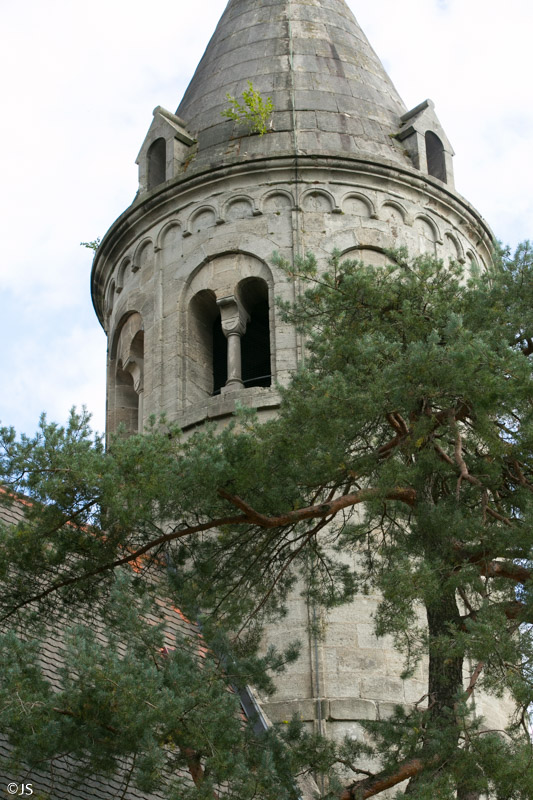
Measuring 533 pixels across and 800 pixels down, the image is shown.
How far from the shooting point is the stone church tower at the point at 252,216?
20.9 metres

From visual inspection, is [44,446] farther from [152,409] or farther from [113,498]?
[152,409]

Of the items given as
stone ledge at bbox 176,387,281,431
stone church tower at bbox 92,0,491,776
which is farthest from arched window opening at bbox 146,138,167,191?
stone ledge at bbox 176,387,281,431

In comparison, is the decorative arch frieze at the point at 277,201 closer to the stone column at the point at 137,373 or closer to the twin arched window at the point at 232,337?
the twin arched window at the point at 232,337

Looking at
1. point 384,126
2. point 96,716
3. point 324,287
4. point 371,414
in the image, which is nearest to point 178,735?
point 96,716

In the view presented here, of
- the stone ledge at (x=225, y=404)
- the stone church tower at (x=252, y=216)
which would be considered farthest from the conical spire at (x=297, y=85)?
the stone ledge at (x=225, y=404)

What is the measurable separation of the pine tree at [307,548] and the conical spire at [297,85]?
8.80 m

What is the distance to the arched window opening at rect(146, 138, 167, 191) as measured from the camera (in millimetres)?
23859

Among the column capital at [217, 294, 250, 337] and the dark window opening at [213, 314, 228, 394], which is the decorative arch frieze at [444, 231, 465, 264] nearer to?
the column capital at [217, 294, 250, 337]

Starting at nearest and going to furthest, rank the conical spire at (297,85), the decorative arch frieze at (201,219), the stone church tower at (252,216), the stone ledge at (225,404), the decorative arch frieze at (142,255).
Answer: the stone ledge at (225,404) < the stone church tower at (252,216) < the decorative arch frieze at (201,219) < the conical spire at (297,85) < the decorative arch frieze at (142,255)

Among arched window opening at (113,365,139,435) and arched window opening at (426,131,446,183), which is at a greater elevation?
arched window opening at (426,131,446,183)

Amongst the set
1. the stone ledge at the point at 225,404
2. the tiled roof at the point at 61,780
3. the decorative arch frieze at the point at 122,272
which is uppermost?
the decorative arch frieze at the point at 122,272

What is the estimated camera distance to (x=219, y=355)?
21812mm

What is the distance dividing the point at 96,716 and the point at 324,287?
17.4 feet

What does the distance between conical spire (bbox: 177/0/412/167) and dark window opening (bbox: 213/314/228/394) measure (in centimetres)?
255
